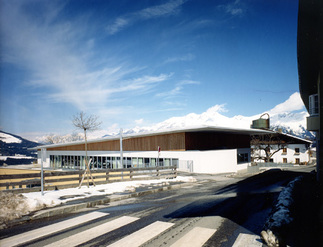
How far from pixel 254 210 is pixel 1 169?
187 feet

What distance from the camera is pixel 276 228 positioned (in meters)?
5.39

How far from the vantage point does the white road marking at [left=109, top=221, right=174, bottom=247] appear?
17.8ft

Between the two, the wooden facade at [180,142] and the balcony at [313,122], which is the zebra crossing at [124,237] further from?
the wooden facade at [180,142]

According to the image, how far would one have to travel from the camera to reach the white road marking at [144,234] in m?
5.43

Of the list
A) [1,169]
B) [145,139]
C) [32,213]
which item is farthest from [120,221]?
[1,169]

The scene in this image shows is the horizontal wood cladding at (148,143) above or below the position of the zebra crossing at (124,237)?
above

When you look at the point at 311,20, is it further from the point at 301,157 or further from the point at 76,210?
the point at 301,157

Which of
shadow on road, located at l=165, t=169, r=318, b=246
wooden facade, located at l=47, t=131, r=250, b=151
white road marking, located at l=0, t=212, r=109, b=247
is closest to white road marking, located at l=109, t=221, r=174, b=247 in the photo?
shadow on road, located at l=165, t=169, r=318, b=246

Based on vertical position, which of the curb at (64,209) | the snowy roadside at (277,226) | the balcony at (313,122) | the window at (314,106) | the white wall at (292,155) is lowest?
the white wall at (292,155)

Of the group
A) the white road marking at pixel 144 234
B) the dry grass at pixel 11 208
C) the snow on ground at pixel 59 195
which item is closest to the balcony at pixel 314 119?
the snow on ground at pixel 59 195

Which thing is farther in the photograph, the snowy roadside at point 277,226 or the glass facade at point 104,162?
the glass facade at point 104,162

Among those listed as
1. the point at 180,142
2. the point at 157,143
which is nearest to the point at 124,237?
the point at 180,142

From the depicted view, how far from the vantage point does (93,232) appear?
6.24 meters

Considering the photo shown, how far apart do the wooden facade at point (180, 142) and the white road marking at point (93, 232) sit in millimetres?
21603
